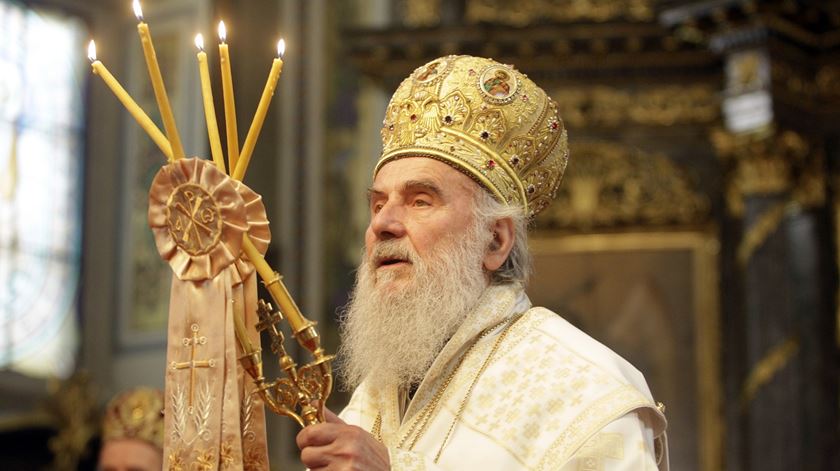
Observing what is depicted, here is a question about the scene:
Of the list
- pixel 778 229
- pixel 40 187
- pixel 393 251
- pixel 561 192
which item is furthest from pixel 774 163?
pixel 393 251

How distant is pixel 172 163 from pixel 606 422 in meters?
1.09

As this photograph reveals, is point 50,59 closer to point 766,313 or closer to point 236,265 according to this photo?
point 766,313

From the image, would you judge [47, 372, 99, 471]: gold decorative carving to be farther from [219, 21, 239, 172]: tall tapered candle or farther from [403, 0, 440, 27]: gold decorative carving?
[219, 21, 239, 172]: tall tapered candle

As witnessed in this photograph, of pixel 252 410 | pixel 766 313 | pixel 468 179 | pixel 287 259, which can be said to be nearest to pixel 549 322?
pixel 468 179

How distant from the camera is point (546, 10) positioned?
10.9 m

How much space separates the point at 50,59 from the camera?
11.6 metres

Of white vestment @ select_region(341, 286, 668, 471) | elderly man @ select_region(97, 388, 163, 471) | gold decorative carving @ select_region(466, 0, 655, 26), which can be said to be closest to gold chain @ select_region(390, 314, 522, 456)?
white vestment @ select_region(341, 286, 668, 471)

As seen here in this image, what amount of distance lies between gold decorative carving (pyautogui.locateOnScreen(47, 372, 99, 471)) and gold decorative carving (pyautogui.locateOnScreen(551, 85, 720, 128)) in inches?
133

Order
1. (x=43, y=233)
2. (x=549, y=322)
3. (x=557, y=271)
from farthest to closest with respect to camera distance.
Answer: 1. (x=43, y=233)
2. (x=557, y=271)
3. (x=549, y=322)

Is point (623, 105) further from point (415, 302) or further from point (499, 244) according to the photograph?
point (415, 302)

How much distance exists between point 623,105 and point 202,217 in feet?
23.9

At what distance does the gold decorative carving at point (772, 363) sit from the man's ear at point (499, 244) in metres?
5.46

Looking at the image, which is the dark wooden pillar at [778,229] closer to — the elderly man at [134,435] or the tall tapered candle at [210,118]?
the elderly man at [134,435]

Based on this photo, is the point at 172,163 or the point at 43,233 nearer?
the point at 172,163
